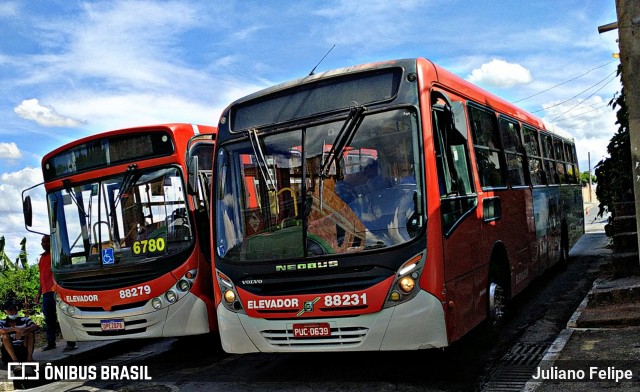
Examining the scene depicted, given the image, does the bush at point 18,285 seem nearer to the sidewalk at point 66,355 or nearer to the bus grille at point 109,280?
the sidewalk at point 66,355

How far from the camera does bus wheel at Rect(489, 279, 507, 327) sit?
7.35m

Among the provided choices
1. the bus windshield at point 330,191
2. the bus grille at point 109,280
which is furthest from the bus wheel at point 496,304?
the bus grille at point 109,280

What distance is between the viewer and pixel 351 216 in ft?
20.2

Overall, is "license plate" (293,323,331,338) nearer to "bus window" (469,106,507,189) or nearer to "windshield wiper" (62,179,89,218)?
"bus window" (469,106,507,189)

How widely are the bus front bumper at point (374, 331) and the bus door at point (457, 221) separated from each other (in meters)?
0.26

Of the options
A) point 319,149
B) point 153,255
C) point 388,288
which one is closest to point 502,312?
point 388,288

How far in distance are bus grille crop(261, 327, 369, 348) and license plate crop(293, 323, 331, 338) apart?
0.12 feet

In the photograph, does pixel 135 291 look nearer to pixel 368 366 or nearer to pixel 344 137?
pixel 368 366

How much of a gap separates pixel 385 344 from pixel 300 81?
2.79m

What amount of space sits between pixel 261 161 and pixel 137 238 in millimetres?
2519

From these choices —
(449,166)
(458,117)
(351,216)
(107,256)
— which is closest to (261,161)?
(351,216)

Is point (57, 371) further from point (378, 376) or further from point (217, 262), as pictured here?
point (378, 376)

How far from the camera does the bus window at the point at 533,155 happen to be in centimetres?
1059

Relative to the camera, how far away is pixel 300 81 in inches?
273
